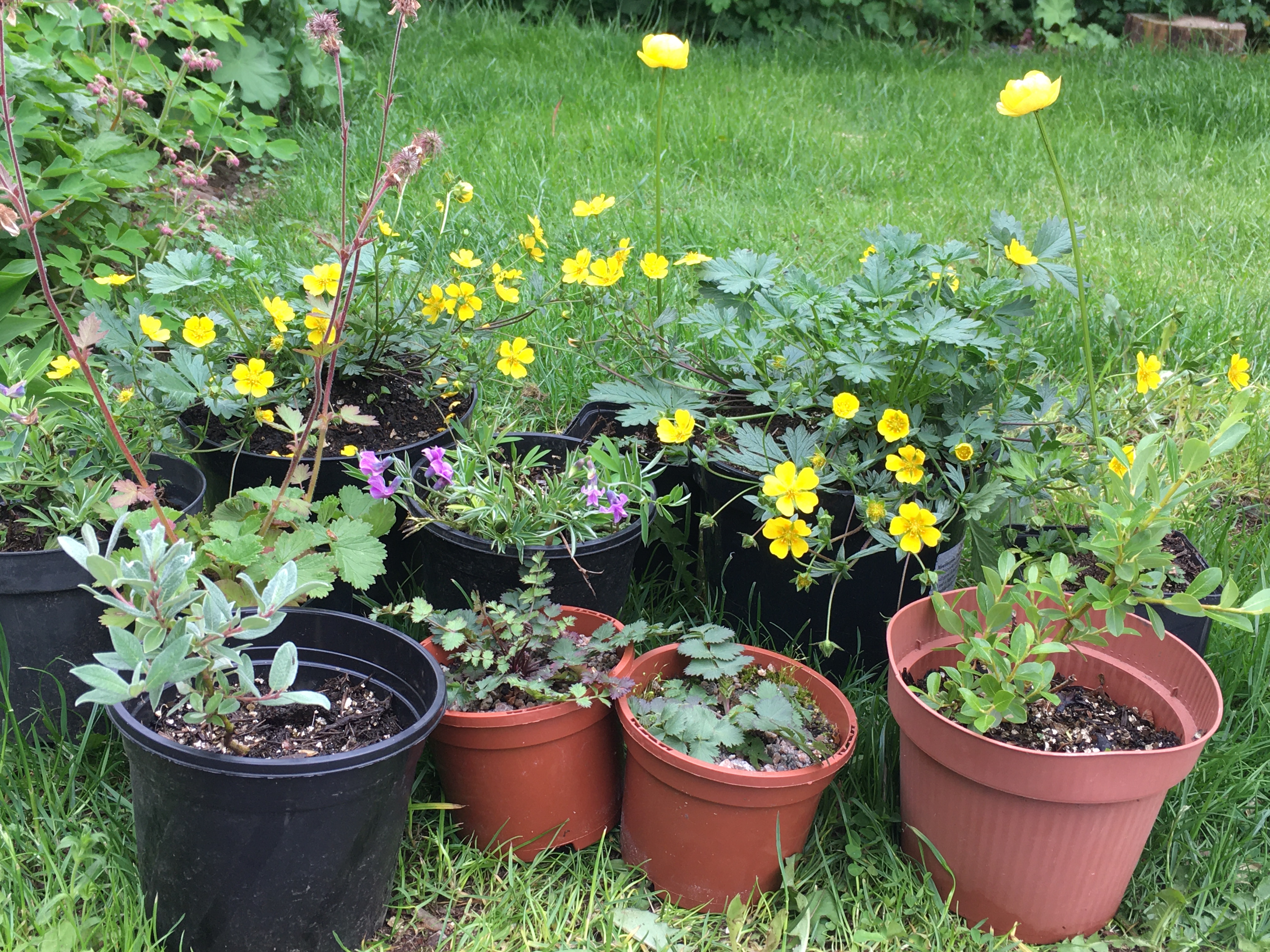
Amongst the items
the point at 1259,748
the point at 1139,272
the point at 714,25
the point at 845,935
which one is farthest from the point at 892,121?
the point at 845,935

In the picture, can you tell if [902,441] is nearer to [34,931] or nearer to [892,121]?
[34,931]

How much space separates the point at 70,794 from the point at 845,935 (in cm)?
115

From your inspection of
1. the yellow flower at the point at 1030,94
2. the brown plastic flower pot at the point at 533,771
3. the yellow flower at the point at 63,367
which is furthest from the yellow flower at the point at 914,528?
the yellow flower at the point at 63,367

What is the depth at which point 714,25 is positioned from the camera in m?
6.28

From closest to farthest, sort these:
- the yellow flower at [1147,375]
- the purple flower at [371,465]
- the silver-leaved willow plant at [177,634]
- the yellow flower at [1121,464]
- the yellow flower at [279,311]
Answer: the silver-leaved willow plant at [177,634] → the yellow flower at [1121,464] → the purple flower at [371,465] → the yellow flower at [1147,375] → the yellow flower at [279,311]

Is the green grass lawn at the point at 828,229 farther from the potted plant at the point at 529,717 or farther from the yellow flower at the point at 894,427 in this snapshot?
the yellow flower at the point at 894,427

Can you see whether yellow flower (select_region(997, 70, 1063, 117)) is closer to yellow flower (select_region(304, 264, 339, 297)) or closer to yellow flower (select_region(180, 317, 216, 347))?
yellow flower (select_region(304, 264, 339, 297))

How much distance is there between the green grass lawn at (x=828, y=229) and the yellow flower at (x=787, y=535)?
14.0 inches

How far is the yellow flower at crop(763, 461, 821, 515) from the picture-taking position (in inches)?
59.8

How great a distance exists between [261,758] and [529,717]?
36cm

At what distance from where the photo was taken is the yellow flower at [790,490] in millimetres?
1520

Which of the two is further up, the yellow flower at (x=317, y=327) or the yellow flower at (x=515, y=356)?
the yellow flower at (x=317, y=327)

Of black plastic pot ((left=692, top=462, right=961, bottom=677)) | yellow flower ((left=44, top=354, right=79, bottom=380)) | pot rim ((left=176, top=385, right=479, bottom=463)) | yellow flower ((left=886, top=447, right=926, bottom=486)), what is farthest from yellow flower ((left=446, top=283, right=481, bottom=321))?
yellow flower ((left=886, top=447, right=926, bottom=486))

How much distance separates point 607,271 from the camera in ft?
6.21
